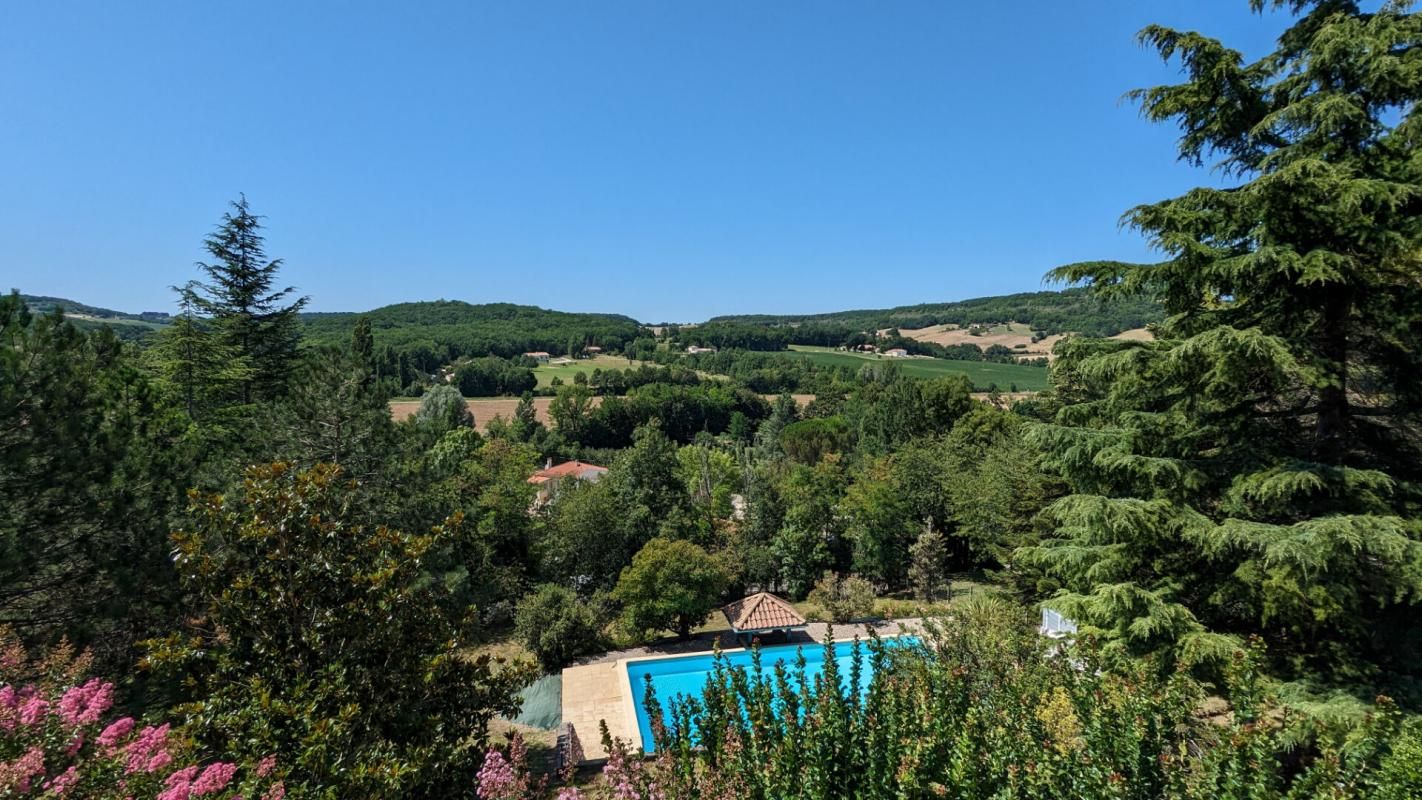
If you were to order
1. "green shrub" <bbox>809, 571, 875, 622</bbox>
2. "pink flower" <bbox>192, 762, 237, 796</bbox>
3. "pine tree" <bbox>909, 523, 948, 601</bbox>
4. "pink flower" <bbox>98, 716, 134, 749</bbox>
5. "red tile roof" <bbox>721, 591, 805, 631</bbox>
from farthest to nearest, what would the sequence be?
"pine tree" <bbox>909, 523, 948, 601</bbox>
"green shrub" <bbox>809, 571, 875, 622</bbox>
"red tile roof" <bbox>721, 591, 805, 631</bbox>
"pink flower" <bbox>98, 716, 134, 749</bbox>
"pink flower" <bbox>192, 762, 237, 796</bbox>

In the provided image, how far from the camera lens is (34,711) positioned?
169 inches

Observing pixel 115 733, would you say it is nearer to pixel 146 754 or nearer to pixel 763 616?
pixel 146 754

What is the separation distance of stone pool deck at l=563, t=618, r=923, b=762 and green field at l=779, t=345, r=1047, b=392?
5110cm

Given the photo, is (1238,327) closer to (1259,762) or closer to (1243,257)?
(1243,257)

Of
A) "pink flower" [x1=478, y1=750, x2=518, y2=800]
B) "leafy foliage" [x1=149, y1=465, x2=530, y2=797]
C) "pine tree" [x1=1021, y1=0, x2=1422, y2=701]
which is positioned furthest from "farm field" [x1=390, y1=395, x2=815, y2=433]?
"pine tree" [x1=1021, y1=0, x2=1422, y2=701]

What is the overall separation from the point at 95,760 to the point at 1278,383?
11530mm

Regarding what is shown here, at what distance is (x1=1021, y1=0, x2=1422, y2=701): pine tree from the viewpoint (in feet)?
19.4

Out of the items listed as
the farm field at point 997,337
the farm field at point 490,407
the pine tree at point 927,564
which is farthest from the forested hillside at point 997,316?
the pine tree at point 927,564

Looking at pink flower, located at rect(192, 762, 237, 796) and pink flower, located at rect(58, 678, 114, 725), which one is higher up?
pink flower, located at rect(58, 678, 114, 725)

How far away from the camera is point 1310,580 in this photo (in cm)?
598

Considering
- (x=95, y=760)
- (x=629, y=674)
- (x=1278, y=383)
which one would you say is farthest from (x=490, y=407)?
(x=1278, y=383)

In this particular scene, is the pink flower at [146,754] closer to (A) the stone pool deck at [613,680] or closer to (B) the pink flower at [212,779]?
(B) the pink flower at [212,779]

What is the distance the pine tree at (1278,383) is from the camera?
5.90 meters

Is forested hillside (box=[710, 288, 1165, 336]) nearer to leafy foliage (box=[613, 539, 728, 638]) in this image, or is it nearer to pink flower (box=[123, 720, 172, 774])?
leafy foliage (box=[613, 539, 728, 638])
